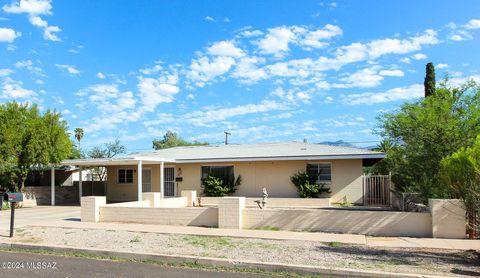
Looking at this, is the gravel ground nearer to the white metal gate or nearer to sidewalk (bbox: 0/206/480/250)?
sidewalk (bbox: 0/206/480/250)

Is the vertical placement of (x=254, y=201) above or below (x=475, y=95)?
below

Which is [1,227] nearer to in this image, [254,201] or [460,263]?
[254,201]

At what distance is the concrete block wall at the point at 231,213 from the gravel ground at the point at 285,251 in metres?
1.76

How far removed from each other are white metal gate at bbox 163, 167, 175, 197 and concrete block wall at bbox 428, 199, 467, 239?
16.6 meters

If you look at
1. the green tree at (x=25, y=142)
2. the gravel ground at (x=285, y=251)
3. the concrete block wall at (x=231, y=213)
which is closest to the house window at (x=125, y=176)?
the green tree at (x=25, y=142)

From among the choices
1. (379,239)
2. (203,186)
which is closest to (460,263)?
(379,239)

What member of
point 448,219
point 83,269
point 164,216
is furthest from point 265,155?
point 83,269

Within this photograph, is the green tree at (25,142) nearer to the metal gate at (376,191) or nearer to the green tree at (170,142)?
the metal gate at (376,191)

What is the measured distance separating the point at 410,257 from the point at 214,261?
403cm

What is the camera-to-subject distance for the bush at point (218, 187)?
23.1m

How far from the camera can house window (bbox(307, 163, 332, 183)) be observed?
863 inches

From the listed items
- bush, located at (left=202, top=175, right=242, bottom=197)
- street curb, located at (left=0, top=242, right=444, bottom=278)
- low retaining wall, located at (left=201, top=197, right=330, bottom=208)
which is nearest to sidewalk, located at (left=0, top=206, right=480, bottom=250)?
street curb, located at (left=0, top=242, right=444, bottom=278)

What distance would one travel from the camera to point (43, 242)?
422 inches

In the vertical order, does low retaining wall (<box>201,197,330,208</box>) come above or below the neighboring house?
below
